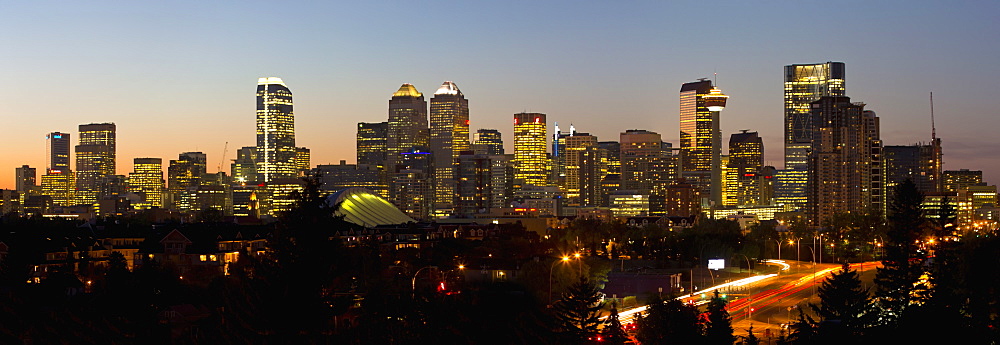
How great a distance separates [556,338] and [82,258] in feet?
184

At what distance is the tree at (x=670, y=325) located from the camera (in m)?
58.8

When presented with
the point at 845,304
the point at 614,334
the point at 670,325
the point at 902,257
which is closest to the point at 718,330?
the point at 670,325

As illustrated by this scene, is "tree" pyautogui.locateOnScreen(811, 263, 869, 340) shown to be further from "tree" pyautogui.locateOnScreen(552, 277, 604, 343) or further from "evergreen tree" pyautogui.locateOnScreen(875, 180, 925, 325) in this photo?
"tree" pyautogui.locateOnScreen(552, 277, 604, 343)

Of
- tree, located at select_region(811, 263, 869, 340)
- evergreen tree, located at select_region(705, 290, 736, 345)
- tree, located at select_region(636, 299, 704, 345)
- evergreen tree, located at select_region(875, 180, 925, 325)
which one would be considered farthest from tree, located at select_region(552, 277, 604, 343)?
evergreen tree, located at select_region(875, 180, 925, 325)

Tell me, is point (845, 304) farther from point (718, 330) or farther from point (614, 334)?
point (614, 334)

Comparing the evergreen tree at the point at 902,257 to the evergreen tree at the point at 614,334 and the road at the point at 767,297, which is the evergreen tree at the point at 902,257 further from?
the evergreen tree at the point at 614,334

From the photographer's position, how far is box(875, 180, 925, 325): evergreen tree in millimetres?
70312

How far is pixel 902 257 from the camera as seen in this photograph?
71.8 m

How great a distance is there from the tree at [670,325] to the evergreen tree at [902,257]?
11808mm

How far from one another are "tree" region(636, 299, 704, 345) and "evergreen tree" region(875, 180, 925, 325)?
11808mm

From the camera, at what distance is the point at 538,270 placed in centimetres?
8444

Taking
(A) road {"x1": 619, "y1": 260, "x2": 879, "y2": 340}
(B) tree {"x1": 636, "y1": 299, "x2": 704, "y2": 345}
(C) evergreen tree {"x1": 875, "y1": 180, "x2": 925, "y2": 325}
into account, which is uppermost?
(C) evergreen tree {"x1": 875, "y1": 180, "x2": 925, "y2": 325}

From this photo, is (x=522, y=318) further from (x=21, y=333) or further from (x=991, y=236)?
(x=991, y=236)

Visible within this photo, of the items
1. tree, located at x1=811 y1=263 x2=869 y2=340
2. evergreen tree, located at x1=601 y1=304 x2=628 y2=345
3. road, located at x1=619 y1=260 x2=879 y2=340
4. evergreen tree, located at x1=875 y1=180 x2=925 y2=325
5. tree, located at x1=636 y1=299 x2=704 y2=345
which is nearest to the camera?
evergreen tree, located at x1=601 y1=304 x2=628 y2=345
